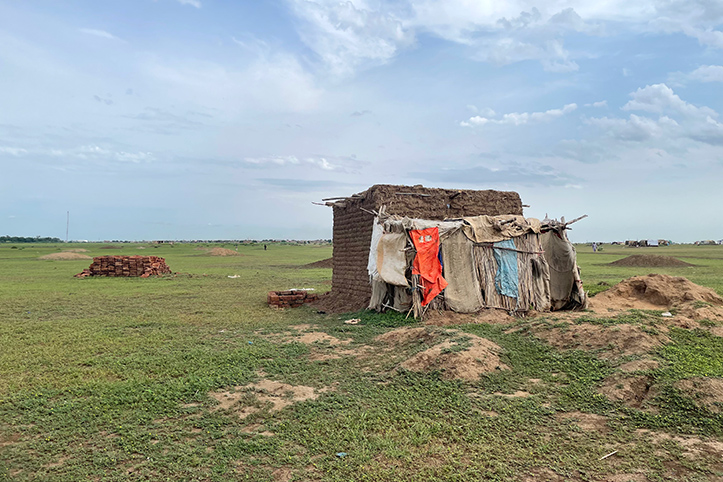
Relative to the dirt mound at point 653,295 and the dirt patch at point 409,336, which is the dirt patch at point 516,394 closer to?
the dirt patch at point 409,336

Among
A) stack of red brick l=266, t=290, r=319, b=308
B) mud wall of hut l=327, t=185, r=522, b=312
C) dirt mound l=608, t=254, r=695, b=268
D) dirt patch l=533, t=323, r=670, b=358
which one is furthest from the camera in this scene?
dirt mound l=608, t=254, r=695, b=268

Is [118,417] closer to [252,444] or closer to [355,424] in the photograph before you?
[252,444]

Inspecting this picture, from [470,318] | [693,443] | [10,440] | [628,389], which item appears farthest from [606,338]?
[10,440]

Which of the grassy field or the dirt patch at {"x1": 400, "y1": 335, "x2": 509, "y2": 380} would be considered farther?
the dirt patch at {"x1": 400, "y1": 335, "x2": 509, "y2": 380}

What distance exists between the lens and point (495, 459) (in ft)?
13.0

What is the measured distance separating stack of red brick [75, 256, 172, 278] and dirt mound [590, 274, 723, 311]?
21048 mm

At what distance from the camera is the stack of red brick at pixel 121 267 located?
77.0 ft

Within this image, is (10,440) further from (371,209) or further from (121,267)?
(121,267)

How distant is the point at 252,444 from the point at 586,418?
136 inches

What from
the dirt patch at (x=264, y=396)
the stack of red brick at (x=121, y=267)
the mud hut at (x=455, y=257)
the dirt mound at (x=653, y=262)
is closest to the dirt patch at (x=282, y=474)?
the dirt patch at (x=264, y=396)

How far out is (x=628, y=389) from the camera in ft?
17.1

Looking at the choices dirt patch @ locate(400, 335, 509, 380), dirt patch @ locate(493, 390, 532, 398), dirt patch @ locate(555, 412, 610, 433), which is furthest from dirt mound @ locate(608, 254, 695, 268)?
dirt patch @ locate(555, 412, 610, 433)

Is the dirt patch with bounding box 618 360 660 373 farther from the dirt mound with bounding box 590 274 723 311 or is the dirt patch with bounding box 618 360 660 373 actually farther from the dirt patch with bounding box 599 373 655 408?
the dirt mound with bounding box 590 274 723 311

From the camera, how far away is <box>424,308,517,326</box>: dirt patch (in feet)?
31.5
